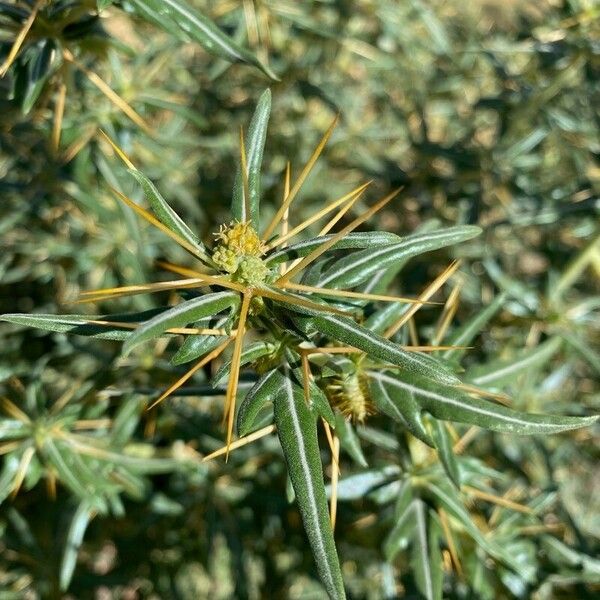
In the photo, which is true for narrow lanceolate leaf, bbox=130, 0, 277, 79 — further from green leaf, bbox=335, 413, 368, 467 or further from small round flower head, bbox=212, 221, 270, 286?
green leaf, bbox=335, 413, 368, 467

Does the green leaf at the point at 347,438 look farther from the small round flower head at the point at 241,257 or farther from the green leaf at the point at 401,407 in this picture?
the small round flower head at the point at 241,257

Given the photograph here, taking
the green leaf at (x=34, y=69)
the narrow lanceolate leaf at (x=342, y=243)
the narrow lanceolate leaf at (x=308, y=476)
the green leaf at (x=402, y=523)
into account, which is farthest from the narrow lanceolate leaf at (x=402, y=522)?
the green leaf at (x=34, y=69)

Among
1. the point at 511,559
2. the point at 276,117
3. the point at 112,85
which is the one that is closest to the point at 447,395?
the point at 511,559

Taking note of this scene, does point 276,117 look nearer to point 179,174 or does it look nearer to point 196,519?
point 179,174

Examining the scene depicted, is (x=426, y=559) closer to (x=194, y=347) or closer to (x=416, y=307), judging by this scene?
(x=416, y=307)

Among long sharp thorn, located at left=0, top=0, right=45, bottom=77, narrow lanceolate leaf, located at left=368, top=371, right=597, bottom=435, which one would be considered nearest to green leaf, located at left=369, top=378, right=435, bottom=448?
narrow lanceolate leaf, located at left=368, top=371, right=597, bottom=435

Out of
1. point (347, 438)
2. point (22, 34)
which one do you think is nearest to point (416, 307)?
point (347, 438)

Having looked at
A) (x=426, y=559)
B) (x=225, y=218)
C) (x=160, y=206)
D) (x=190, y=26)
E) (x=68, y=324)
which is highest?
(x=225, y=218)
